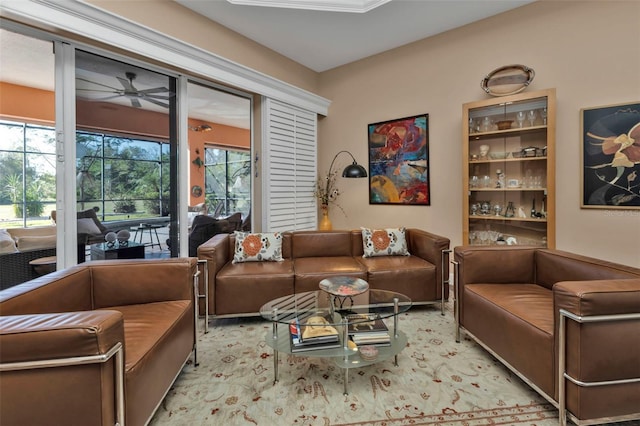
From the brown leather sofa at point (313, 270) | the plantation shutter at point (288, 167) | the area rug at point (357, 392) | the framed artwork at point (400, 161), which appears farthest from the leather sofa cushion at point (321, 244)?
the area rug at point (357, 392)

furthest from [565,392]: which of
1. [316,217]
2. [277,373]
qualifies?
[316,217]

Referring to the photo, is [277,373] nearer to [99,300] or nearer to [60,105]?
[99,300]

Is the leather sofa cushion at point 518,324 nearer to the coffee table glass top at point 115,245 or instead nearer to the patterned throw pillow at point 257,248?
the patterned throw pillow at point 257,248

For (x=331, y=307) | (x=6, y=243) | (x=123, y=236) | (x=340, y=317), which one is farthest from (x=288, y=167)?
(x=6, y=243)

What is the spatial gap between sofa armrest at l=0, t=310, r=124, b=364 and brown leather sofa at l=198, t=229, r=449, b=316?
5.20 feet

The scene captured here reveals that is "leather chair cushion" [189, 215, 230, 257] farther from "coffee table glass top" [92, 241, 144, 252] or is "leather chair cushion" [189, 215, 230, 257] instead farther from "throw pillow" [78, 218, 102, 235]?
"throw pillow" [78, 218, 102, 235]

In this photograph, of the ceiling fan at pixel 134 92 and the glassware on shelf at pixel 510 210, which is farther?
the glassware on shelf at pixel 510 210

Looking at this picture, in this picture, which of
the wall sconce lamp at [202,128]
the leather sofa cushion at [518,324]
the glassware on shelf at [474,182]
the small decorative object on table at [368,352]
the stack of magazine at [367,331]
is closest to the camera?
the leather sofa cushion at [518,324]

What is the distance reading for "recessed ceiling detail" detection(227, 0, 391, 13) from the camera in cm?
296

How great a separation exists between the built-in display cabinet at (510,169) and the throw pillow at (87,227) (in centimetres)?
378

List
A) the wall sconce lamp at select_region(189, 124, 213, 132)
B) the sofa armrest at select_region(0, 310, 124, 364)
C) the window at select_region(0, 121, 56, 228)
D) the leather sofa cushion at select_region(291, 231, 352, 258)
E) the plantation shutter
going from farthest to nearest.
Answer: the plantation shutter → the wall sconce lamp at select_region(189, 124, 213, 132) → the leather sofa cushion at select_region(291, 231, 352, 258) → the window at select_region(0, 121, 56, 228) → the sofa armrest at select_region(0, 310, 124, 364)

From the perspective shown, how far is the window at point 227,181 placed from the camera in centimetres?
381

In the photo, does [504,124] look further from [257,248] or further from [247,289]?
[247,289]

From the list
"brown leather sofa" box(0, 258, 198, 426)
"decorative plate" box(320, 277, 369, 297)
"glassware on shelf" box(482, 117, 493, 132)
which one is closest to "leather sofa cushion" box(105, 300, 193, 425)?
"brown leather sofa" box(0, 258, 198, 426)
